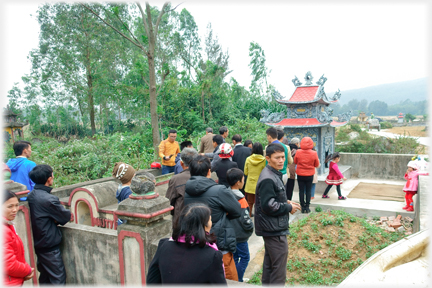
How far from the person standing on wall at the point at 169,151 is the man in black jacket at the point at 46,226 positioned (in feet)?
10.7

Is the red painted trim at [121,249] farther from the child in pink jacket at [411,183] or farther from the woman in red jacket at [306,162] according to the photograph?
the child in pink jacket at [411,183]

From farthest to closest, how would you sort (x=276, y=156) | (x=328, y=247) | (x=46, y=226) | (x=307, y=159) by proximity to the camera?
(x=307, y=159)
(x=328, y=247)
(x=46, y=226)
(x=276, y=156)

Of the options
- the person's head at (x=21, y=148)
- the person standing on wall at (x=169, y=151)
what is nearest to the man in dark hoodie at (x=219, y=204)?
the person's head at (x=21, y=148)

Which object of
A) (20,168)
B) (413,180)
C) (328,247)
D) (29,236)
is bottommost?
(328,247)

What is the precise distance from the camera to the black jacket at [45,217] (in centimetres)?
315

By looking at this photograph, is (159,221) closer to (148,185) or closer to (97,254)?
(148,185)

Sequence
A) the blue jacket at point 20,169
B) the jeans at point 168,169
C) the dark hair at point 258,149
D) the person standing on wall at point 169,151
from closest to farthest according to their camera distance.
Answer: the blue jacket at point 20,169 → the dark hair at point 258,149 → the person standing on wall at point 169,151 → the jeans at point 168,169

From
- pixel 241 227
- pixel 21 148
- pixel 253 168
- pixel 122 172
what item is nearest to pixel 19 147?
pixel 21 148

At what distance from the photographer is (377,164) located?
35.2 ft

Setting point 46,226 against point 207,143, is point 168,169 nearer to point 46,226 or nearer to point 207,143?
point 207,143

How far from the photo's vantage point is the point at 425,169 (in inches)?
256

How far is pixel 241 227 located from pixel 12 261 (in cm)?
212

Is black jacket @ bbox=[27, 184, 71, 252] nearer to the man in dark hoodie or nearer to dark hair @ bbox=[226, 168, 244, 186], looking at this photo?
the man in dark hoodie

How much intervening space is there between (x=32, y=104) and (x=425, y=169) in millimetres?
31156
